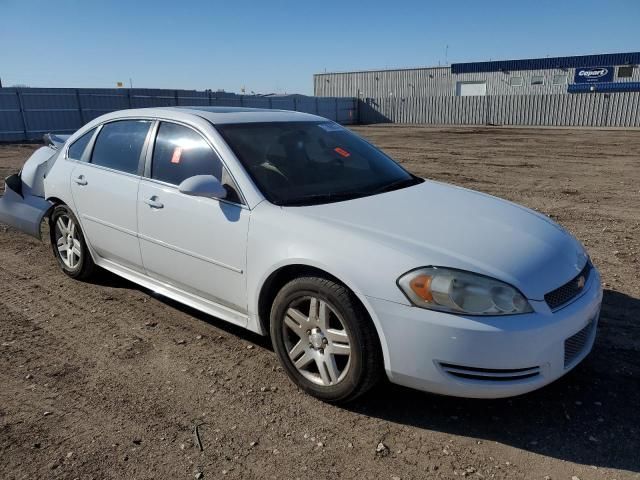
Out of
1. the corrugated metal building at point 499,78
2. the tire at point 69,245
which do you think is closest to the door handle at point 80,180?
the tire at point 69,245

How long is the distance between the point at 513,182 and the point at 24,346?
9969 millimetres

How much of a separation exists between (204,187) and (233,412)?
137 centimetres

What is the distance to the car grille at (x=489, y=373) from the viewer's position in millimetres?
2713

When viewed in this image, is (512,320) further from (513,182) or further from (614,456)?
(513,182)

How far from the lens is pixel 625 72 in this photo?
4100cm

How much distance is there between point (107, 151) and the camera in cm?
467

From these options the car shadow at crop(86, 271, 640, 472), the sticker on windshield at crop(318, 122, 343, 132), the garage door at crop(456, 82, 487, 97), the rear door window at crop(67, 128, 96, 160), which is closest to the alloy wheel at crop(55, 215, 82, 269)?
the rear door window at crop(67, 128, 96, 160)

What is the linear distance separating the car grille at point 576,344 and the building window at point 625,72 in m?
45.4

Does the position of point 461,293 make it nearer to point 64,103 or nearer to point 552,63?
point 64,103

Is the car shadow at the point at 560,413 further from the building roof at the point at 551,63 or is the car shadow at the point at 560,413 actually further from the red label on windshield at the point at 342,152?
the building roof at the point at 551,63

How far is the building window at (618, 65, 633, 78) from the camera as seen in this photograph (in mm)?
40725

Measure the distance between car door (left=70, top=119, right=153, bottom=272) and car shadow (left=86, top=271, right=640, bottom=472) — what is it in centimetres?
230

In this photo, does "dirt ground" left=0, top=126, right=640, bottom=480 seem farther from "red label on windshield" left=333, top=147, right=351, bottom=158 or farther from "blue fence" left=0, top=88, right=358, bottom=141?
"blue fence" left=0, top=88, right=358, bottom=141

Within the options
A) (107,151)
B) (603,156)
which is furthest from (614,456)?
(603,156)
